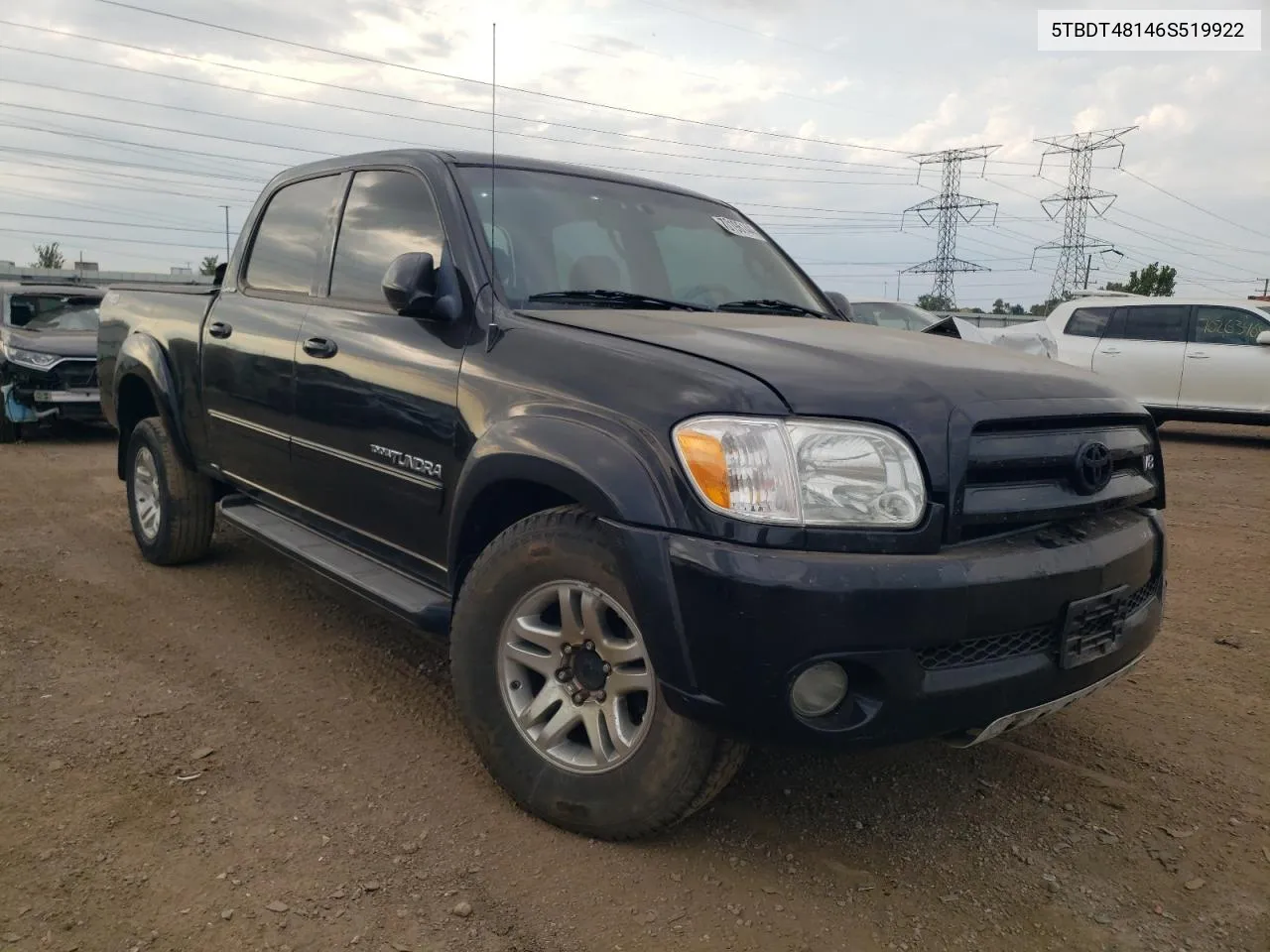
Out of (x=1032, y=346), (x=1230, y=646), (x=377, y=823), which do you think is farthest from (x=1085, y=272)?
(x=377, y=823)

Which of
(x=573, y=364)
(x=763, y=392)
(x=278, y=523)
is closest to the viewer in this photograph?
(x=763, y=392)

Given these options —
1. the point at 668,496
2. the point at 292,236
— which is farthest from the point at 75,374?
the point at 668,496

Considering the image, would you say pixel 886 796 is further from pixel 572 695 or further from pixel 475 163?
pixel 475 163

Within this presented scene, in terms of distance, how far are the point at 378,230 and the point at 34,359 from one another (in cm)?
826

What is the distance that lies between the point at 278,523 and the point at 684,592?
2463mm

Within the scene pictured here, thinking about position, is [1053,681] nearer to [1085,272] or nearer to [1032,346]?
[1032,346]

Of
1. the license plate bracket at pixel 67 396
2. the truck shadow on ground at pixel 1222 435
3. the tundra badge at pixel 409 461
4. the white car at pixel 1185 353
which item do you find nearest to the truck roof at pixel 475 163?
the tundra badge at pixel 409 461

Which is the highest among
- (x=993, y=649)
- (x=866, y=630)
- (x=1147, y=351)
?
(x=1147, y=351)

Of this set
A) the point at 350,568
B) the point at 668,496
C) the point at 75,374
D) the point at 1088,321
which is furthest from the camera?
the point at 1088,321

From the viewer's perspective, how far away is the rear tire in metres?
4.98

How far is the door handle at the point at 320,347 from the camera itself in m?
3.55

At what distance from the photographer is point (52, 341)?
33.3 ft

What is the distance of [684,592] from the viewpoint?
7.24ft

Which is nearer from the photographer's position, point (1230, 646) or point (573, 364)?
point (573, 364)
